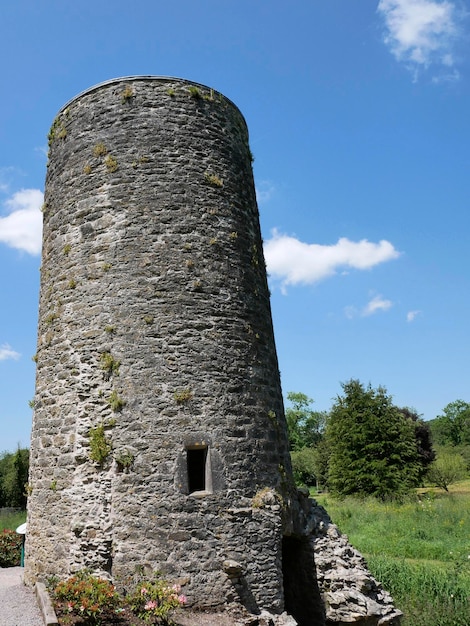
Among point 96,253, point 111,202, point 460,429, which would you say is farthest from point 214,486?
point 460,429

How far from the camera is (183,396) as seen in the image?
8.62m

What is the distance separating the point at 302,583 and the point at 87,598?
13.4 ft

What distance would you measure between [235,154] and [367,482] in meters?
22.9

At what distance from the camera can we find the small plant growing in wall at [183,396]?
28.2ft

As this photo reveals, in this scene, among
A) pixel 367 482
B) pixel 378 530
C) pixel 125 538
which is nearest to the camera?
pixel 125 538

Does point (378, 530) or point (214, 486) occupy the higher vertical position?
point (214, 486)

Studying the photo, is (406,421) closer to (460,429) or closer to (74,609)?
(74,609)

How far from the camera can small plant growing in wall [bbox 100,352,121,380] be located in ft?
28.9

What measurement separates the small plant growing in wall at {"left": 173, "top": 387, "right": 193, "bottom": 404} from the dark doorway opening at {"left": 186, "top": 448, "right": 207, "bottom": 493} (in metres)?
0.82

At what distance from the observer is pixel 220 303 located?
9.44m

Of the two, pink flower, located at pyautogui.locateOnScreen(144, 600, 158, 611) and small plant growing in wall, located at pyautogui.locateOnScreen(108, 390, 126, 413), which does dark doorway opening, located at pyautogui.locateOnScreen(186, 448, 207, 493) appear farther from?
pink flower, located at pyautogui.locateOnScreen(144, 600, 158, 611)

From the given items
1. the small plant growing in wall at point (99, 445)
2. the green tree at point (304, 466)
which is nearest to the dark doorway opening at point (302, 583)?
the small plant growing in wall at point (99, 445)

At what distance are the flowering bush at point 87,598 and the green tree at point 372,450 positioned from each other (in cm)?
2279

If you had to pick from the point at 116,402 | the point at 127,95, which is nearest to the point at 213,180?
the point at 127,95
